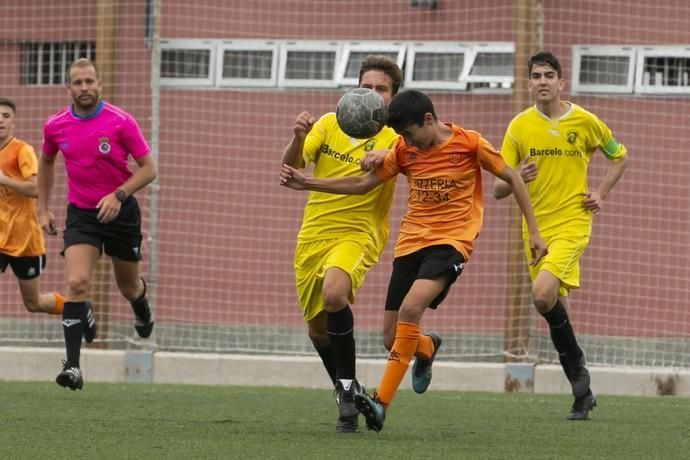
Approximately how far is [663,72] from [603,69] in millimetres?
531

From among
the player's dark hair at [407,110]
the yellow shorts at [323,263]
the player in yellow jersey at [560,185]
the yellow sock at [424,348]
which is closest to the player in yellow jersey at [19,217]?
the yellow shorts at [323,263]

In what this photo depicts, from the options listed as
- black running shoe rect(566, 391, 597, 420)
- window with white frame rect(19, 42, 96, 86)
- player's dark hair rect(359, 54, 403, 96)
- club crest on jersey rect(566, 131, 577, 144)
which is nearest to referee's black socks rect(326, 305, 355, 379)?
player's dark hair rect(359, 54, 403, 96)

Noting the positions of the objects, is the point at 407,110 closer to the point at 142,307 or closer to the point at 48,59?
the point at 142,307

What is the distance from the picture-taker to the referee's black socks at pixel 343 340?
25.1ft

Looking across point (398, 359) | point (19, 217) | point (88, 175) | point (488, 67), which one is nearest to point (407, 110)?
point (398, 359)

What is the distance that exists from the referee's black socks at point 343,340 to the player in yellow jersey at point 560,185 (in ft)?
4.60


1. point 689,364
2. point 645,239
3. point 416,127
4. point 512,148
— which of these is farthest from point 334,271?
point 645,239

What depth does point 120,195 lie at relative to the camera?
906 cm

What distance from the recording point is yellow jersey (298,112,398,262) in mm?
7926

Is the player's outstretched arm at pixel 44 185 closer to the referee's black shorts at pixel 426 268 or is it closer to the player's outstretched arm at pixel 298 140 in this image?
the player's outstretched arm at pixel 298 140

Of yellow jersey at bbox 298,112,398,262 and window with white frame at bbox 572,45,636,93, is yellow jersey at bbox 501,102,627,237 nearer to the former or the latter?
yellow jersey at bbox 298,112,398,262

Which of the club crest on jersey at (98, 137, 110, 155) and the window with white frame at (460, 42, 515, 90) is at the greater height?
the window with white frame at (460, 42, 515, 90)

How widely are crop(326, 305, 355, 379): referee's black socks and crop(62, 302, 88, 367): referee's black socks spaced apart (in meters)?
1.93

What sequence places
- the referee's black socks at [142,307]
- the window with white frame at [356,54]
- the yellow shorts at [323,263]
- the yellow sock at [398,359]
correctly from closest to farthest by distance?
the yellow sock at [398,359], the yellow shorts at [323,263], the referee's black socks at [142,307], the window with white frame at [356,54]
